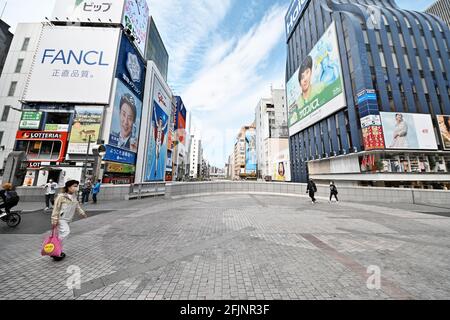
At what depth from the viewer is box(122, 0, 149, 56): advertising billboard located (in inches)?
1004

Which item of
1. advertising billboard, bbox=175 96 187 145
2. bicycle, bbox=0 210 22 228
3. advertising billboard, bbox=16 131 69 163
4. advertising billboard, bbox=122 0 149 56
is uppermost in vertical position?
advertising billboard, bbox=122 0 149 56

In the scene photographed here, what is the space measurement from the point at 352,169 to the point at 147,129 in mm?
30178

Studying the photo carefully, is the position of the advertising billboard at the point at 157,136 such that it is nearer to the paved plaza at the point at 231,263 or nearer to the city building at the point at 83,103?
the city building at the point at 83,103

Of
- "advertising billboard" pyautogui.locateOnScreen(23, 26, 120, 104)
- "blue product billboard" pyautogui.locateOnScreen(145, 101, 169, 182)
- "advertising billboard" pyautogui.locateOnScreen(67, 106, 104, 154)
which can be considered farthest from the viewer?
"blue product billboard" pyautogui.locateOnScreen(145, 101, 169, 182)

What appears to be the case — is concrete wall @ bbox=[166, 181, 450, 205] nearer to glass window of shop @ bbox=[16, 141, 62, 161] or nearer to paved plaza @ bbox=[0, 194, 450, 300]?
paved plaza @ bbox=[0, 194, 450, 300]

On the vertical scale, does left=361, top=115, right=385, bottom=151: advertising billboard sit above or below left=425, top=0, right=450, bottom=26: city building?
below

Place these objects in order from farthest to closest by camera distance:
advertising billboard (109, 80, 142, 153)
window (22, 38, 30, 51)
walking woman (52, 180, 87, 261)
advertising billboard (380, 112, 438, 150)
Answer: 1. window (22, 38, 30, 51)
2. advertising billboard (109, 80, 142, 153)
3. advertising billboard (380, 112, 438, 150)
4. walking woman (52, 180, 87, 261)

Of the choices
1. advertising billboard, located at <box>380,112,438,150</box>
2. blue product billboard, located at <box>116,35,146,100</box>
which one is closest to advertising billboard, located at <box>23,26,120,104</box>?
blue product billboard, located at <box>116,35,146,100</box>

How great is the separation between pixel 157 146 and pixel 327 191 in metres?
23.8

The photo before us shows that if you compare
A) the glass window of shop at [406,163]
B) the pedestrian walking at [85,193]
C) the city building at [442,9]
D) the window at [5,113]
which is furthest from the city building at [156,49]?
the city building at [442,9]

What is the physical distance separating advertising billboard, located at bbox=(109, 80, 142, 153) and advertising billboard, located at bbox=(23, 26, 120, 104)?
151 cm

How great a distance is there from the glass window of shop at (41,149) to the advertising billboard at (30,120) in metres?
1.92

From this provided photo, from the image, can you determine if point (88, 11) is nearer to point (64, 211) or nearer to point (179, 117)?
point (179, 117)
